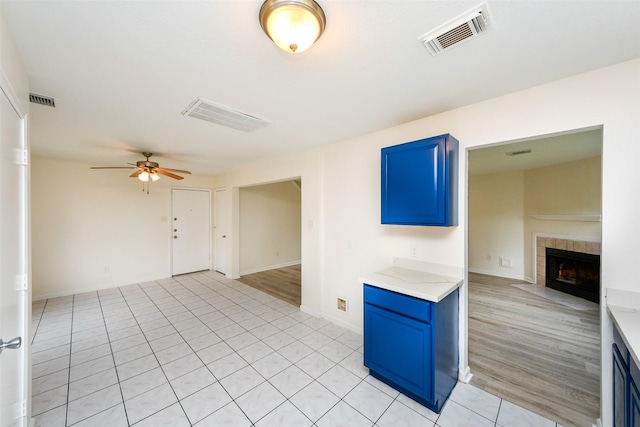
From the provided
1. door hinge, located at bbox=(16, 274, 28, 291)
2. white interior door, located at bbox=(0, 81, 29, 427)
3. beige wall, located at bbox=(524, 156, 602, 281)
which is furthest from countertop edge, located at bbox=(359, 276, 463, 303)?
beige wall, located at bbox=(524, 156, 602, 281)

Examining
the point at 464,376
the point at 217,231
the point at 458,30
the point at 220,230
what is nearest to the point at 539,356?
the point at 464,376

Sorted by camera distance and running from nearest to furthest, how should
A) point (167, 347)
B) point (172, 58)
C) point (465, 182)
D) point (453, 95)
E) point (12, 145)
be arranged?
point (12, 145)
point (172, 58)
point (453, 95)
point (465, 182)
point (167, 347)

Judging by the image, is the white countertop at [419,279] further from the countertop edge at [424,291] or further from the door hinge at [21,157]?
the door hinge at [21,157]

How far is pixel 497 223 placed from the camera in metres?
5.65

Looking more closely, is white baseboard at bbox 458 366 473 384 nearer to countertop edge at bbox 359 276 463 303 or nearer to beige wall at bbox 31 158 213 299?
countertop edge at bbox 359 276 463 303

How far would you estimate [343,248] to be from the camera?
3.18m

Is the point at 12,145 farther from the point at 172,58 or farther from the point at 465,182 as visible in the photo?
the point at 465,182

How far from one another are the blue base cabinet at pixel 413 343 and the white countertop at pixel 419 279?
0.21ft

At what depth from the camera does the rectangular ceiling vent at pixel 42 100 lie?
1.92 metres

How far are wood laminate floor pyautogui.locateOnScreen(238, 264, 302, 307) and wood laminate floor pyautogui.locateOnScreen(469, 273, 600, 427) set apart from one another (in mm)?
2560

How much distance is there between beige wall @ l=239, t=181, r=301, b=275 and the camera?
5738 millimetres

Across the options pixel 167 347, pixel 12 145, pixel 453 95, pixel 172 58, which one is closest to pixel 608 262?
pixel 453 95

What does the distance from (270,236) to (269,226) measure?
26cm

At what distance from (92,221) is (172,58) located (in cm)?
464
